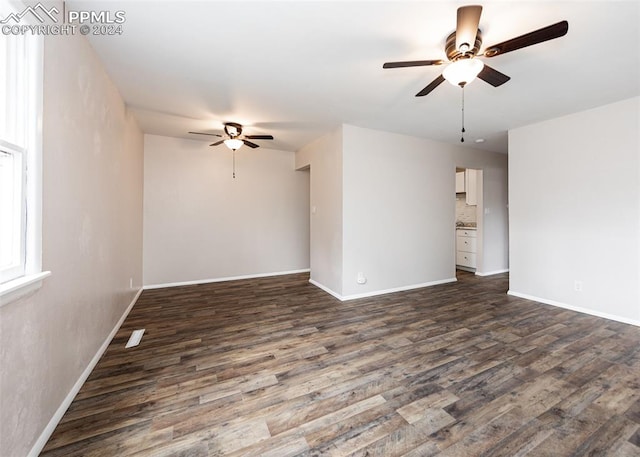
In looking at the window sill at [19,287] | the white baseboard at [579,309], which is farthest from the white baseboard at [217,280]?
the white baseboard at [579,309]

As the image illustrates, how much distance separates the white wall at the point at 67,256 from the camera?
3.66 ft

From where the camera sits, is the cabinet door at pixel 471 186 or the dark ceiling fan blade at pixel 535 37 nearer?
the dark ceiling fan blade at pixel 535 37

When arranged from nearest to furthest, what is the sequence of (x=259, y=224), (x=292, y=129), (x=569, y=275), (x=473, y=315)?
(x=473, y=315) → (x=569, y=275) → (x=292, y=129) → (x=259, y=224)

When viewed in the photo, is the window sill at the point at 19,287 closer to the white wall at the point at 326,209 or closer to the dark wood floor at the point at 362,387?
the dark wood floor at the point at 362,387

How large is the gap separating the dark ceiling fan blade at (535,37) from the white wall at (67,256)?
2659 mm

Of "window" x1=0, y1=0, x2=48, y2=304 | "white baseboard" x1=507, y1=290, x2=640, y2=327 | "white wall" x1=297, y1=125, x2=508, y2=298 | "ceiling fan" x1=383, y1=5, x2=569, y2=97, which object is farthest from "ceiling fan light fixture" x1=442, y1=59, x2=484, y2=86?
"white baseboard" x1=507, y1=290, x2=640, y2=327

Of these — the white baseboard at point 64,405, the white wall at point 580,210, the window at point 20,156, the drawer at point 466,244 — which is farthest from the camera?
the drawer at point 466,244

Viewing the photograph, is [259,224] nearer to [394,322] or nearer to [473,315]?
[394,322]

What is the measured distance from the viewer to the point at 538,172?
3457 millimetres

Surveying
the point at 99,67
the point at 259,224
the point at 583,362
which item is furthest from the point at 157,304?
the point at 583,362

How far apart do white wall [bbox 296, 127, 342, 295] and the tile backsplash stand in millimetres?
3989

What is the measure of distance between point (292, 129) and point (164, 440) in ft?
11.9

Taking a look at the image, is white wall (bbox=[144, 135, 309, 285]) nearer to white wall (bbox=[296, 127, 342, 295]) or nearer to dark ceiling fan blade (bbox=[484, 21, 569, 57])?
white wall (bbox=[296, 127, 342, 295])

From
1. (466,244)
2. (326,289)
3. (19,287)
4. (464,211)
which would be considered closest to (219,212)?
(326,289)
